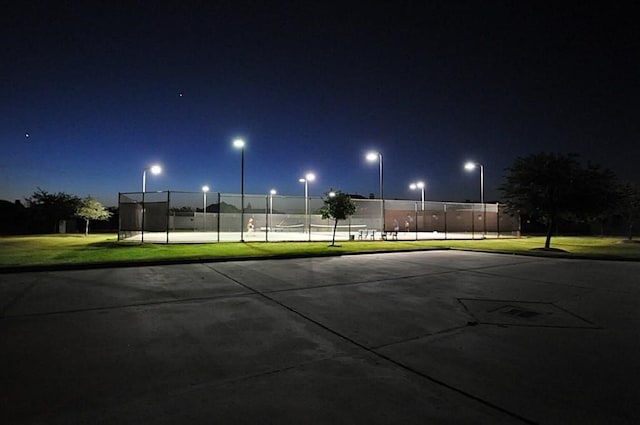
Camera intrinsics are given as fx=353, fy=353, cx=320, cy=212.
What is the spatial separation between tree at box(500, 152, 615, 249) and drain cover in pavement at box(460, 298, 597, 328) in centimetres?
1621

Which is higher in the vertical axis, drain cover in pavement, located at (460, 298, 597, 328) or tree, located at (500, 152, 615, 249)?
tree, located at (500, 152, 615, 249)

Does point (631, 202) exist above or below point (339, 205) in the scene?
above

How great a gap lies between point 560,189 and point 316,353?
21414mm

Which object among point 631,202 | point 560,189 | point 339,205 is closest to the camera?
point 560,189

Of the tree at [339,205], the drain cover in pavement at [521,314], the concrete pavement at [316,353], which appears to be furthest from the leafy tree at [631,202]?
the drain cover in pavement at [521,314]

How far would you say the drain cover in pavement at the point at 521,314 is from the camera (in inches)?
234

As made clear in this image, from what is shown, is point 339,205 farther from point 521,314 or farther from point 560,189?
point 521,314

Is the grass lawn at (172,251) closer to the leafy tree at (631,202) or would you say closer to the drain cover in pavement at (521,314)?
the drain cover in pavement at (521,314)

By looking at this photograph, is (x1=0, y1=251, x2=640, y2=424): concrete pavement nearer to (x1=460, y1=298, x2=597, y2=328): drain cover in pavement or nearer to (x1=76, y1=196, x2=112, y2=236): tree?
(x1=460, y1=298, x2=597, y2=328): drain cover in pavement

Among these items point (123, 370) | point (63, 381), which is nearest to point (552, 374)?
point (123, 370)

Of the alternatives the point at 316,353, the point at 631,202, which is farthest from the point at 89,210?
the point at 631,202

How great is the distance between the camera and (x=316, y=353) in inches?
177

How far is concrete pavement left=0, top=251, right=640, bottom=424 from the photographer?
3125mm

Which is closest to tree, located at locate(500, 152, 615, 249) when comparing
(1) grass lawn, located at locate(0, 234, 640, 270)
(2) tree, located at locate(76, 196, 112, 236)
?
(1) grass lawn, located at locate(0, 234, 640, 270)
